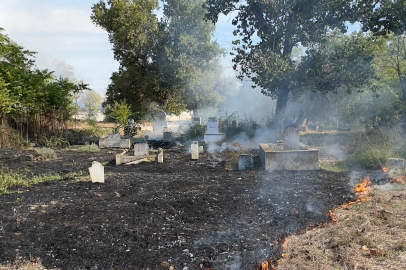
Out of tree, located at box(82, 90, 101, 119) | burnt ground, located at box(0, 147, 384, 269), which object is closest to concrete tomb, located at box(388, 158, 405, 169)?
burnt ground, located at box(0, 147, 384, 269)

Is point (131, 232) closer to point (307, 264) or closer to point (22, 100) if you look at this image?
point (307, 264)

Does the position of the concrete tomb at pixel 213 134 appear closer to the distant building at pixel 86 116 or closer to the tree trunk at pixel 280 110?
the tree trunk at pixel 280 110

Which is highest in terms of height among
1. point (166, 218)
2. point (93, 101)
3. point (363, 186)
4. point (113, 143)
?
point (93, 101)

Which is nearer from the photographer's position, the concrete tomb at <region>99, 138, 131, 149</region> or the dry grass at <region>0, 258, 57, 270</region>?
the dry grass at <region>0, 258, 57, 270</region>

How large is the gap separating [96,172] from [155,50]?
2001 cm

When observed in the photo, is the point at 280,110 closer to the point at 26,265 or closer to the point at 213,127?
the point at 213,127

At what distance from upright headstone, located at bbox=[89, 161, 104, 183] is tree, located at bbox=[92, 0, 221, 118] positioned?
1662cm

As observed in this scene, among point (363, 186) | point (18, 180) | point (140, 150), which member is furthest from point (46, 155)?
point (363, 186)

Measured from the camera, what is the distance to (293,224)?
555 centimetres

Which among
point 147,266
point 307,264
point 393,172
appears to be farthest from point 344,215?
point 393,172

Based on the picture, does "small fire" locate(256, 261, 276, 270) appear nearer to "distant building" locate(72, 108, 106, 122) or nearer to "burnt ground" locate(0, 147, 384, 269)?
"burnt ground" locate(0, 147, 384, 269)

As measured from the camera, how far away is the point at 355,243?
4.63 m

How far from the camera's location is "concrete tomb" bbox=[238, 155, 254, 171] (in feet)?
36.0

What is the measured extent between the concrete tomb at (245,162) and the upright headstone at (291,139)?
4.12ft
